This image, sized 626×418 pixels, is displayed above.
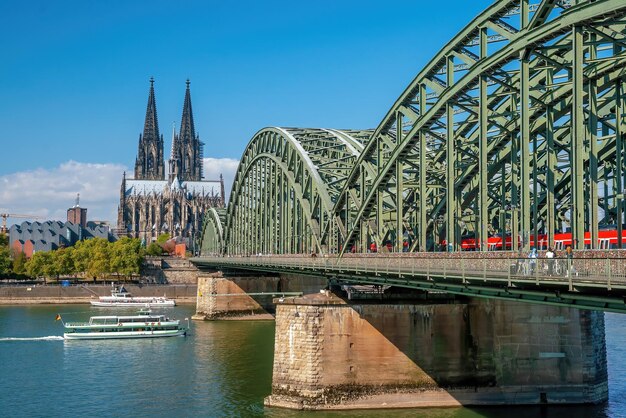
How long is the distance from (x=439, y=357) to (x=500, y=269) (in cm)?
1533

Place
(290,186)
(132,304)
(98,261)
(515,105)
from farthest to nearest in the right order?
(98,261)
(132,304)
(290,186)
(515,105)

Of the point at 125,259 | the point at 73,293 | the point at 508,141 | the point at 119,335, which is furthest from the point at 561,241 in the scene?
the point at 125,259

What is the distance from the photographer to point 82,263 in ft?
516

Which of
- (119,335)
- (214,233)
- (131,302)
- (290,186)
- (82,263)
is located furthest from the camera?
(82,263)

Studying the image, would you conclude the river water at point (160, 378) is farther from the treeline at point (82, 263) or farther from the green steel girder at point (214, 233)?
the treeline at point (82, 263)

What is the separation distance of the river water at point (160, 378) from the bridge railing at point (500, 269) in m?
8.02

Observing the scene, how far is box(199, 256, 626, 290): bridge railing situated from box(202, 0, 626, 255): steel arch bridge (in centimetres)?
245

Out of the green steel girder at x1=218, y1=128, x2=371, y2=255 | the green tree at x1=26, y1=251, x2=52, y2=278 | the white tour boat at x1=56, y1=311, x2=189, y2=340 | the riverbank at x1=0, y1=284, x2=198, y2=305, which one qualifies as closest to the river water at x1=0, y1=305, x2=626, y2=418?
the white tour boat at x1=56, y1=311, x2=189, y2=340

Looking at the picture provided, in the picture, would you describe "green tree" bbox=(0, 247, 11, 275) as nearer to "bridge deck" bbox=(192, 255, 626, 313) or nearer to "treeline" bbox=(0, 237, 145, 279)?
"treeline" bbox=(0, 237, 145, 279)

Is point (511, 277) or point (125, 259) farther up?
point (125, 259)

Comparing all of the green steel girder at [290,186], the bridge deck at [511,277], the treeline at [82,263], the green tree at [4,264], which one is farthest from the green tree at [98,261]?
the bridge deck at [511,277]

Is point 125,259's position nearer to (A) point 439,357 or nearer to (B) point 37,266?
(B) point 37,266

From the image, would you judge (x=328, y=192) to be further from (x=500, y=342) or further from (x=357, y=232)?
(x=500, y=342)

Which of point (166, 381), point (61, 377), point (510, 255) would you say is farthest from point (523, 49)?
point (61, 377)
